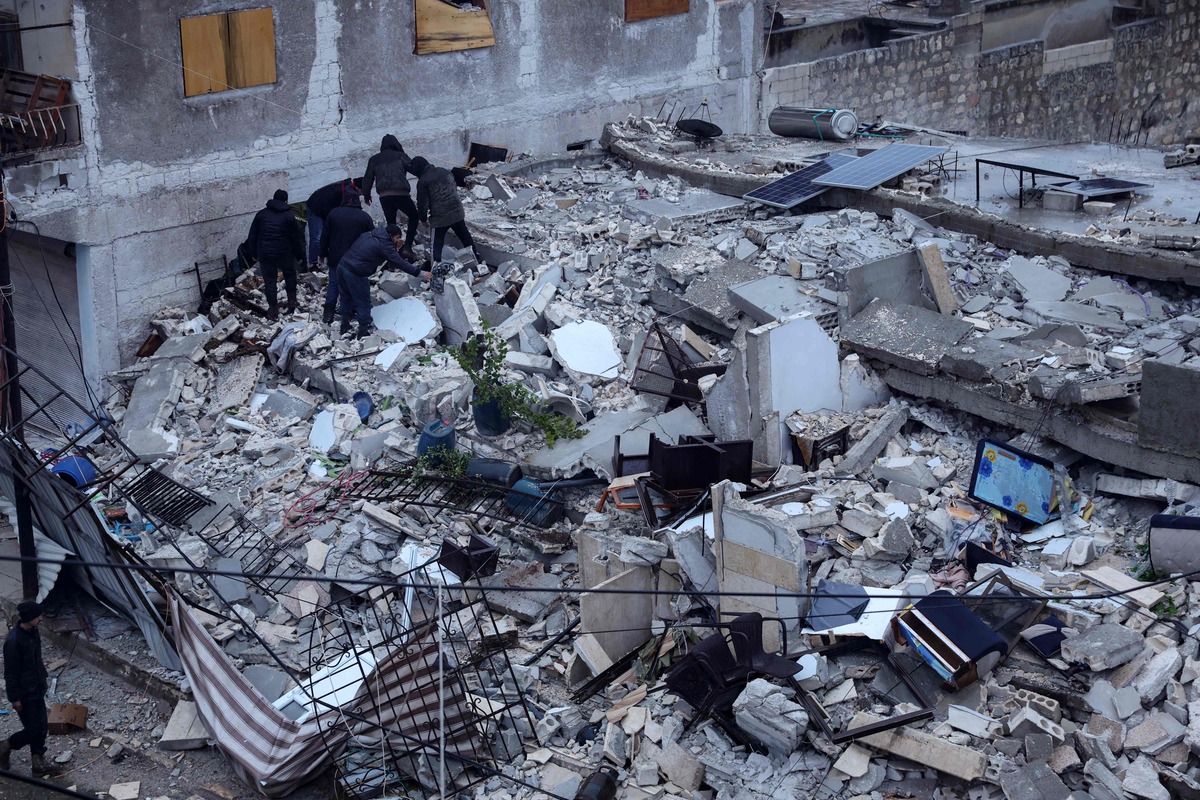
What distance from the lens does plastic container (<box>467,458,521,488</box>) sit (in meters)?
9.43

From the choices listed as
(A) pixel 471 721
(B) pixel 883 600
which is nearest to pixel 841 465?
(B) pixel 883 600

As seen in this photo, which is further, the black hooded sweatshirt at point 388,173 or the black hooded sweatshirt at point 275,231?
the black hooded sweatshirt at point 388,173

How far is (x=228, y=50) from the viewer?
12.8 metres

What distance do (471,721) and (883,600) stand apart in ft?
8.40

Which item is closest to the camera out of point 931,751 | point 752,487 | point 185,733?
point 931,751

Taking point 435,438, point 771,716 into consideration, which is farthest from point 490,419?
point 771,716

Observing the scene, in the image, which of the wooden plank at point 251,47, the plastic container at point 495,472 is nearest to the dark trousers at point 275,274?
the wooden plank at point 251,47

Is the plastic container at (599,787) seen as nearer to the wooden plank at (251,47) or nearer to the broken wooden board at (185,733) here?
A: the broken wooden board at (185,733)

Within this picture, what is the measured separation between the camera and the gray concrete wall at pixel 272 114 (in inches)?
469

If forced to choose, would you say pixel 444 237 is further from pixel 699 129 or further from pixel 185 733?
pixel 185 733

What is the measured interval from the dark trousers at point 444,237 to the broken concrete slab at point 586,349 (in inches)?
78.6

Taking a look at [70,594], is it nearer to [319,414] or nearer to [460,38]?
[319,414]

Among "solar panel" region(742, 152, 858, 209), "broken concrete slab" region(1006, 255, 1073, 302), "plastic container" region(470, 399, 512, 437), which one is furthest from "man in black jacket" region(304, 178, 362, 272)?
"broken concrete slab" region(1006, 255, 1073, 302)

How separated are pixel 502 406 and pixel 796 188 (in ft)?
15.3
